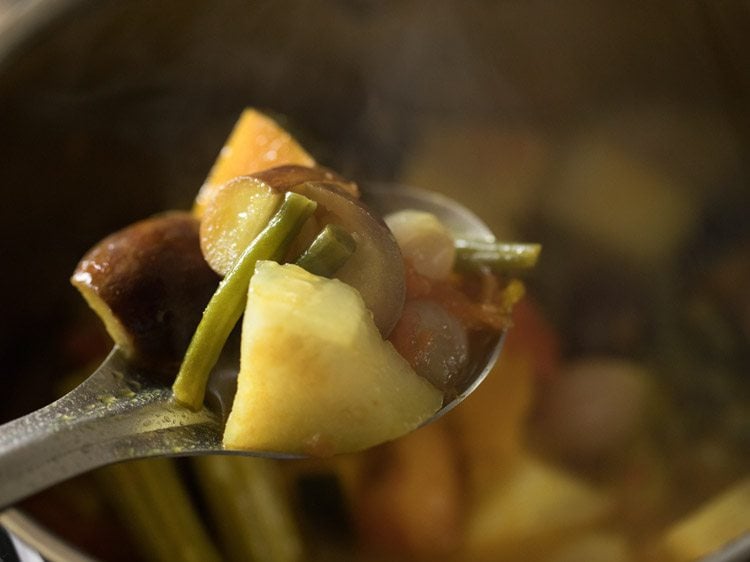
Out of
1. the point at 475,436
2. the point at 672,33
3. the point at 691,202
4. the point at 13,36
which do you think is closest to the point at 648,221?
the point at 691,202

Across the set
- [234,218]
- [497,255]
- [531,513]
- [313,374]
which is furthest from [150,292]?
[531,513]

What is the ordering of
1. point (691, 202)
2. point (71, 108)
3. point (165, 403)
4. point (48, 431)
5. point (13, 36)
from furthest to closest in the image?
point (691, 202) < point (71, 108) < point (13, 36) < point (165, 403) < point (48, 431)

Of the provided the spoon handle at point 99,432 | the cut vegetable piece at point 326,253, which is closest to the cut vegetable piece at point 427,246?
the cut vegetable piece at point 326,253

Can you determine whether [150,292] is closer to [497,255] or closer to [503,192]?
[497,255]

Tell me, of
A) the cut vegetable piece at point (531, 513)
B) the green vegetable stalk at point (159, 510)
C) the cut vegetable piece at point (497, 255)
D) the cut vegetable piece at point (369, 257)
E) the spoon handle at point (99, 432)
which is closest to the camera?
the spoon handle at point (99, 432)

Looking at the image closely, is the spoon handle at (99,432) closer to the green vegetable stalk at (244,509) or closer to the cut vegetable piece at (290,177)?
the cut vegetable piece at (290,177)

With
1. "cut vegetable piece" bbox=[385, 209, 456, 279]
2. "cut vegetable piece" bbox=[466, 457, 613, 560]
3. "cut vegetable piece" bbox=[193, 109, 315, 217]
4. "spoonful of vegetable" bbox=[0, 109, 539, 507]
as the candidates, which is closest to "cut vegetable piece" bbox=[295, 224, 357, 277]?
"spoonful of vegetable" bbox=[0, 109, 539, 507]

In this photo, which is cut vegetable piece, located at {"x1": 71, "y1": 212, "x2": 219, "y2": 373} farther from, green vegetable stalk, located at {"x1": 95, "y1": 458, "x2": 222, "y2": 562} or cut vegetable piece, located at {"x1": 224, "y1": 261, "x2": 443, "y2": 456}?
green vegetable stalk, located at {"x1": 95, "y1": 458, "x2": 222, "y2": 562}

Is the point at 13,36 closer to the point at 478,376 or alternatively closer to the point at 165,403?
the point at 165,403
